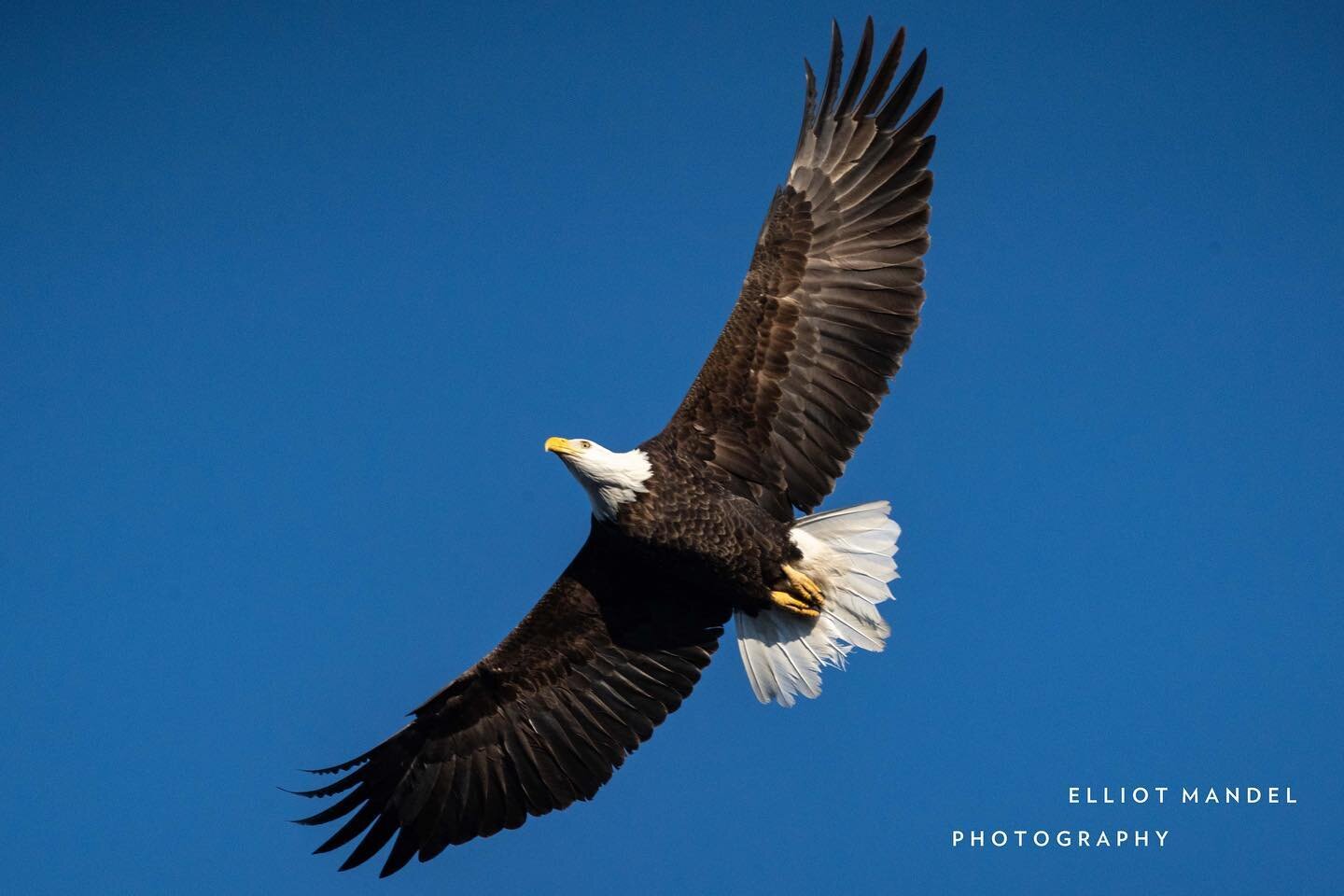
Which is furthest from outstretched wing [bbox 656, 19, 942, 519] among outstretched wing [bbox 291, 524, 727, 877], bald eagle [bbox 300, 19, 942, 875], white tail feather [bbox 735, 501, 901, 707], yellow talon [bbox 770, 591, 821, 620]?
outstretched wing [bbox 291, 524, 727, 877]

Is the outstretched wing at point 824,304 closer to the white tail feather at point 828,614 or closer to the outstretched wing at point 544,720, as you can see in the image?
the white tail feather at point 828,614

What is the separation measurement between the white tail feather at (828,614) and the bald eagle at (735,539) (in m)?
0.01

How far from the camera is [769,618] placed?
941cm

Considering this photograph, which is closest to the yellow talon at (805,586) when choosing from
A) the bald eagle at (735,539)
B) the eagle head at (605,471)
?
the bald eagle at (735,539)

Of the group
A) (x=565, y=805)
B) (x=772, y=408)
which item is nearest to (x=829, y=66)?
(x=772, y=408)

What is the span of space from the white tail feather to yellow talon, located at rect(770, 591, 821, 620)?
0.15 m

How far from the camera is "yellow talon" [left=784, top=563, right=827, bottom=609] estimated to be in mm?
9016

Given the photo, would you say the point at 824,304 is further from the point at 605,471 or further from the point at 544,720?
the point at 544,720

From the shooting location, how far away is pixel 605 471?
332 inches

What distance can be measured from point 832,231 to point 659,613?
2.42 metres

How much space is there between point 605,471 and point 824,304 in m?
1.52

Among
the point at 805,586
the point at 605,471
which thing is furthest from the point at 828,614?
the point at 605,471

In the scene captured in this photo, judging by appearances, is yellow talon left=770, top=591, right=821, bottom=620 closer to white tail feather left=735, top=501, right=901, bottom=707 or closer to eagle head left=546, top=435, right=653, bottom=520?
white tail feather left=735, top=501, right=901, bottom=707

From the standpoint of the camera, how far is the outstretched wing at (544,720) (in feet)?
30.5
